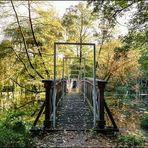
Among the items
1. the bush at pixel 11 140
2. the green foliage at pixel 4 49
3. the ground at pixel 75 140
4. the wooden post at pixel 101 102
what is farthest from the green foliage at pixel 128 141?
the green foliage at pixel 4 49

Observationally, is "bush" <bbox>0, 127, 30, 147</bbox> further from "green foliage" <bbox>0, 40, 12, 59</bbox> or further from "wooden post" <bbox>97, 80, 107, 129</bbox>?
"green foliage" <bbox>0, 40, 12, 59</bbox>

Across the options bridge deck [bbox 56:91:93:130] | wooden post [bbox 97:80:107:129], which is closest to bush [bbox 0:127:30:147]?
bridge deck [bbox 56:91:93:130]

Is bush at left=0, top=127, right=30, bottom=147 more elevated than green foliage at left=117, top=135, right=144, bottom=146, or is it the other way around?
bush at left=0, top=127, right=30, bottom=147

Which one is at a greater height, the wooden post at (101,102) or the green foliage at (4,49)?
the green foliage at (4,49)

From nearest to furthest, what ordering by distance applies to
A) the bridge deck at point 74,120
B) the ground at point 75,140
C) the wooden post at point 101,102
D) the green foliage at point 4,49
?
the ground at point 75,140, the wooden post at point 101,102, the bridge deck at point 74,120, the green foliage at point 4,49

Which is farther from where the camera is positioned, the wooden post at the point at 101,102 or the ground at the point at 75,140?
the wooden post at the point at 101,102

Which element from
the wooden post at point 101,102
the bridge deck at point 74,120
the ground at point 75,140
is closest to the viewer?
the ground at point 75,140

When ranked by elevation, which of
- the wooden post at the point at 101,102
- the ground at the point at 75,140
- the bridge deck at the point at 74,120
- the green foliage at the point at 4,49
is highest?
the green foliage at the point at 4,49

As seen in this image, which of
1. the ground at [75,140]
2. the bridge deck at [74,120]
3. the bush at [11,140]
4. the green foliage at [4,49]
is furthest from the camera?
the green foliage at [4,49]

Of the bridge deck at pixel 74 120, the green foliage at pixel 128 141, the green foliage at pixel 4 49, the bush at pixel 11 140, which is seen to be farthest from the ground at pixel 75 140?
the green foliage at pixel 4 49

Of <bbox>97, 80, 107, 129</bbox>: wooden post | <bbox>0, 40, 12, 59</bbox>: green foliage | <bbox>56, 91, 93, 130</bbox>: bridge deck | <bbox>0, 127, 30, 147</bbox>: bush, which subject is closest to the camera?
<bbox>0, 127, 30, 147</bbox>: bush

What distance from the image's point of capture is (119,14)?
7527 mm

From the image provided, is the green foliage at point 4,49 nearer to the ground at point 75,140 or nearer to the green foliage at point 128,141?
the ground at point 75,140

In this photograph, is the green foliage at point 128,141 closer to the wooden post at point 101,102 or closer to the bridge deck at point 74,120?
A: the wooden post at point 101,102
